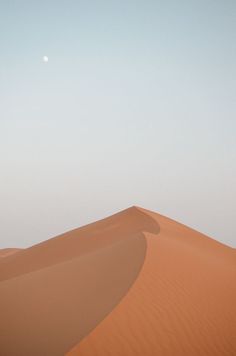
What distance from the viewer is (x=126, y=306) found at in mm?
6730

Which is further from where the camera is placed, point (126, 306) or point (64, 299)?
point (64, 299)

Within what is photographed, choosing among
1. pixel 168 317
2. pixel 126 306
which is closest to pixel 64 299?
pixel 126 306

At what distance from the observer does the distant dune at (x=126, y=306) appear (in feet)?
19.0

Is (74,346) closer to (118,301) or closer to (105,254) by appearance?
(118,301)

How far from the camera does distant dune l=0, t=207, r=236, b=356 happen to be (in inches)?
228

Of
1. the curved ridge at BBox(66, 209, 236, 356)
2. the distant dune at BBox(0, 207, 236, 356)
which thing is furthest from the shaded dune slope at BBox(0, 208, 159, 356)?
the curved ridge at BBox(66, 209, 236, 356)

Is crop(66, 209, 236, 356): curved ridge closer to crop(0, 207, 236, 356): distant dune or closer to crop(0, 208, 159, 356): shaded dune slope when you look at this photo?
crop(0, 207, 236, 356): distant dune

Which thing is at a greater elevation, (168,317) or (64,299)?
(64,299)

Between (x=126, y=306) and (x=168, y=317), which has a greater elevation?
(x=126, y=306)

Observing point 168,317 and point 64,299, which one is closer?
point 168,317

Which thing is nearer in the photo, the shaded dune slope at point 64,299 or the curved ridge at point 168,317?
the curved ridge at point 168,317

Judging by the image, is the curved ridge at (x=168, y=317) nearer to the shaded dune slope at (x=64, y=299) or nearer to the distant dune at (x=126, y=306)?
the distant dune at (x=126, y=306)

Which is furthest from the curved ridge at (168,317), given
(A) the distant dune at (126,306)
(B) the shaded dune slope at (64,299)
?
(B) the shaded dune slope at (64,299)

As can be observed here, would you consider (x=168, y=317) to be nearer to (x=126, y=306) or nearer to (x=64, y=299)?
(x=126, y=306)
